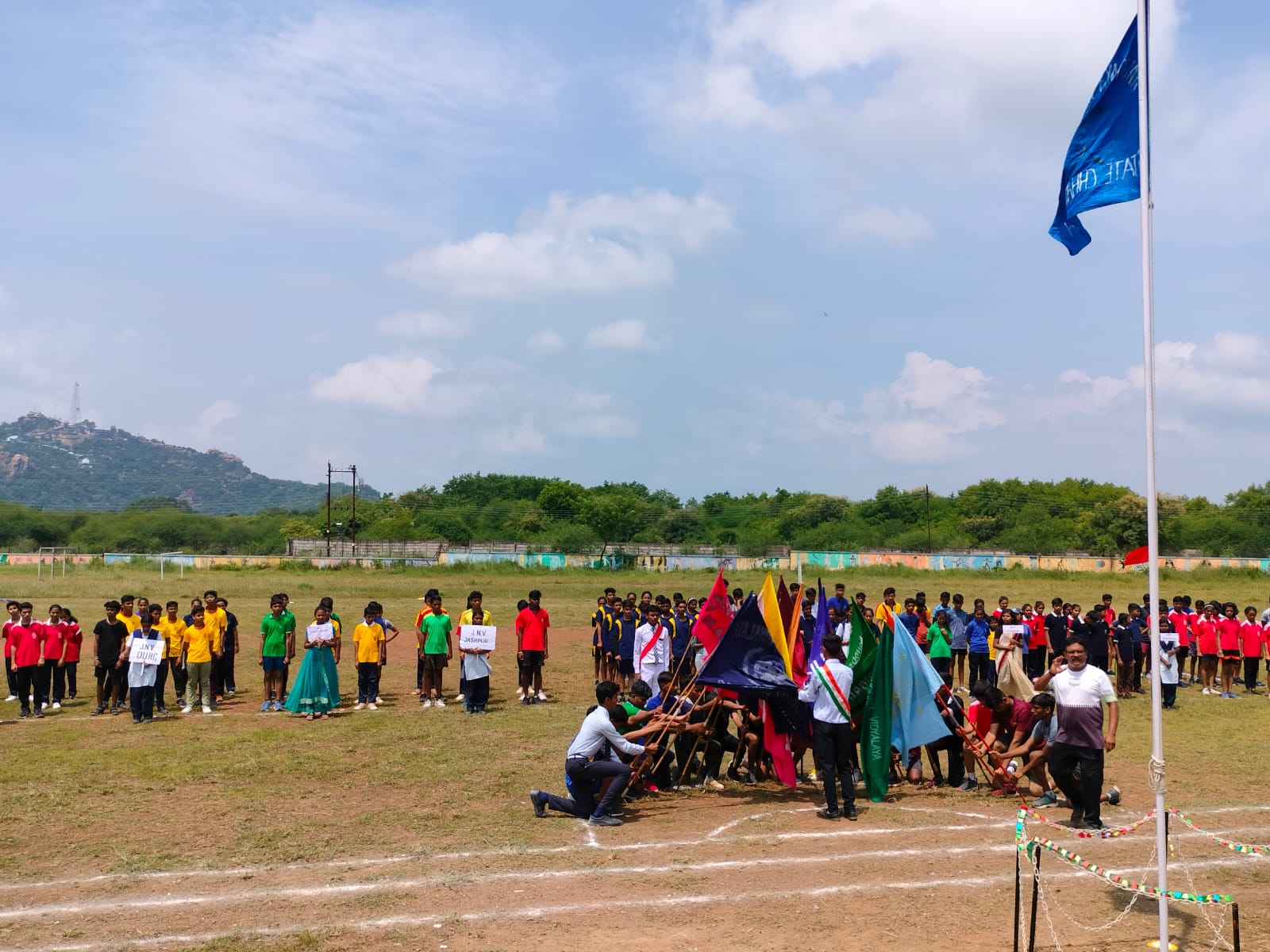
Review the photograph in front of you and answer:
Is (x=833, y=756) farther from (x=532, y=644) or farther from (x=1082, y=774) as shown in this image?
(x=532, y=644)

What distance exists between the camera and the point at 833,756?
36.9 feet

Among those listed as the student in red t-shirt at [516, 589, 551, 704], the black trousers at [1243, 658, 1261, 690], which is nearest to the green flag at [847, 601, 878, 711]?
the student in red t-shirt at [516, 589, 551, 704]

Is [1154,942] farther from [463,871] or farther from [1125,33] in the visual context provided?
[1125,33]

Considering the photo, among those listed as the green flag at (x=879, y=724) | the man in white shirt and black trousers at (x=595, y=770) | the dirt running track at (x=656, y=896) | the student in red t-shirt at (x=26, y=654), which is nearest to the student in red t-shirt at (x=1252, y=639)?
the dirt running track at (x=656, y=896)

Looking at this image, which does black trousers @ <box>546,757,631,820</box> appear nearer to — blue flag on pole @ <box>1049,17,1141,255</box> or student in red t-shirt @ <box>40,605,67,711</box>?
blue flag on pole @ <box>1049,17,1141,255</box>

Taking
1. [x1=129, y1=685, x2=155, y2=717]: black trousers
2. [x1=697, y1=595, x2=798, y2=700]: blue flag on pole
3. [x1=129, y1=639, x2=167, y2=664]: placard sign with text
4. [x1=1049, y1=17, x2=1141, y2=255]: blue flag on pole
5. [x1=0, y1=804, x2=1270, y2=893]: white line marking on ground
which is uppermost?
[x1=1049, y1=17, x2=1141, y2=255]: blue flag on pole

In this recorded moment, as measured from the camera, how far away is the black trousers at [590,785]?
1102 cm

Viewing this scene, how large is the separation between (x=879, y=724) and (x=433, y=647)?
8.72 m

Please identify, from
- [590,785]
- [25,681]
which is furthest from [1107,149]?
[25,681]

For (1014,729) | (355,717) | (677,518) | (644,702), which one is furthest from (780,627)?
(677,518)

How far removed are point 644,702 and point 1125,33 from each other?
804cm

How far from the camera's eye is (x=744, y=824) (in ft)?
36.0

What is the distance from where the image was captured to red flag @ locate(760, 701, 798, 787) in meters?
12.2

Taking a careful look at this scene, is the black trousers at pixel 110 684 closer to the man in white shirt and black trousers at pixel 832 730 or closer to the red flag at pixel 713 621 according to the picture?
the red flag at pixel 713 621
